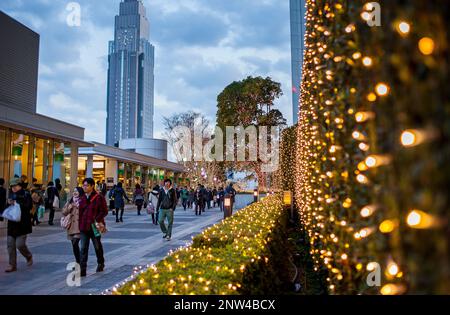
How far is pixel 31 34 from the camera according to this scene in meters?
19.1

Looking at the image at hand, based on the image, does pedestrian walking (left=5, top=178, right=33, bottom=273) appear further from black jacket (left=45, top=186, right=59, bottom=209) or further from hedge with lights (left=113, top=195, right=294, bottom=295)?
black jacket (left=45, top=186, right=59, bottom=209)

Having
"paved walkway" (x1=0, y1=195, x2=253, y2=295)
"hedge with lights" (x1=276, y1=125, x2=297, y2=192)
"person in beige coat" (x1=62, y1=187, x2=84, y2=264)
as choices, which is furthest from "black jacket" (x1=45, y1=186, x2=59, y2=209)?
"hedge with lights" (x1=276, y1=125, x2=297, y2=192)

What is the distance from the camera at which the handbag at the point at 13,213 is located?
6.83m

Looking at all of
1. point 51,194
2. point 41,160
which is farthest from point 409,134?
point 41,160

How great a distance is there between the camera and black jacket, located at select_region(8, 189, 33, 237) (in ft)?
22.9

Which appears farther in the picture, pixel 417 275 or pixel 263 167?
pixel 263 167

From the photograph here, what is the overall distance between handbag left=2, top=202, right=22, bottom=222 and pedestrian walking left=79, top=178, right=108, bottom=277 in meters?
1.33

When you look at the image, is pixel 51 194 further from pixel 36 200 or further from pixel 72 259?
pixel 72 259

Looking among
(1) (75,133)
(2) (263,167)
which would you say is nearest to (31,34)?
(1) (75,133)

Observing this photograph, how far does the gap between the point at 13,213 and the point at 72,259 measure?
1.96m

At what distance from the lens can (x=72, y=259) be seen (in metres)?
8.18

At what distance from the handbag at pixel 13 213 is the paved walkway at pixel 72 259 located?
3.62ft
